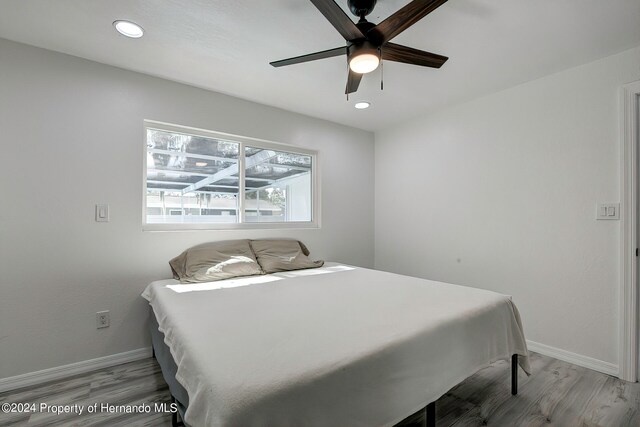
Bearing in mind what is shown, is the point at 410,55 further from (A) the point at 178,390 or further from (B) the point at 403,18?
(A) the point at 178,390

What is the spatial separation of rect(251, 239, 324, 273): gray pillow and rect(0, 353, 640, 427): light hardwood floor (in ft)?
3.89

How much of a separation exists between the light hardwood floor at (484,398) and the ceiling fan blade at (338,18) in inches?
82.6

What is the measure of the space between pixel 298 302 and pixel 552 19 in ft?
7.66

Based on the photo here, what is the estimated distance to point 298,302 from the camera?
1805 mm

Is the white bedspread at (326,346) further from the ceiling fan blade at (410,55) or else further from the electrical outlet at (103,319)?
the ceiling fan blade at (410,55)

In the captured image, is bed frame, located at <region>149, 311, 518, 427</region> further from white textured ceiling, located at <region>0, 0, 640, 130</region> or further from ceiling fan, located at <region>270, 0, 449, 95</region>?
white textured ceiling, located at <region>0, 0, 640, 130</region>

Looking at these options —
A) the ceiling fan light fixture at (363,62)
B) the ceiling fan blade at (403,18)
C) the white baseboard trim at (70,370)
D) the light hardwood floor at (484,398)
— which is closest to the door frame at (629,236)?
the light hardwood floor at (484,398)

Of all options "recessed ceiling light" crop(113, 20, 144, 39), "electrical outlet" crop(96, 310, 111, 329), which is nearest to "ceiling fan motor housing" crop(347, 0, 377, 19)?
"recessed ceiling light" crop(113, 20, 144, 39)

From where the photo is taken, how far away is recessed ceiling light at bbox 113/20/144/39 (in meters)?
1.82

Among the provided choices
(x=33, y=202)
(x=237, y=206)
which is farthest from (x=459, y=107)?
(x=33, y=202)

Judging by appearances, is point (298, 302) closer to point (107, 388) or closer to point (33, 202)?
point (107, 388)

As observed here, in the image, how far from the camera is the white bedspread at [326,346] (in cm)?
98

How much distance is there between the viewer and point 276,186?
342 centimetres

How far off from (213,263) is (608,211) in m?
3.14
